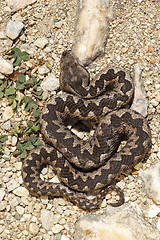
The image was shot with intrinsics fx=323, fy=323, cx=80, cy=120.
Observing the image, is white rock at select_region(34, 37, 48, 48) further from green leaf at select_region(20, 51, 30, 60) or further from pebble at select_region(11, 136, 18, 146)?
pebble at select_region(11, 136, 18, 146)

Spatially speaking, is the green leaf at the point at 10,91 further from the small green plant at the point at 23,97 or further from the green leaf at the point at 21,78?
the green leaf at the point at 21,78

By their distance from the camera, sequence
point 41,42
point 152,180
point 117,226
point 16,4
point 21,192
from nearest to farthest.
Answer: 1. point 117,226
2. point 152,180
3. point 21,192
4. point 41,42
5. point 16,4

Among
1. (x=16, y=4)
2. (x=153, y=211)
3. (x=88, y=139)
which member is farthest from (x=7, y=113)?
(x=153, y=211)

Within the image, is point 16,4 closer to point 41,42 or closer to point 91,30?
point 41,42

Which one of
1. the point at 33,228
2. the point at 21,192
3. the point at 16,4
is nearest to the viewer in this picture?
the point at 33,228

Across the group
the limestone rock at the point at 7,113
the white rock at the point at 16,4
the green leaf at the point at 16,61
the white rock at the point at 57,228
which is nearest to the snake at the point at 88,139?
the white rock at the point at 57,228

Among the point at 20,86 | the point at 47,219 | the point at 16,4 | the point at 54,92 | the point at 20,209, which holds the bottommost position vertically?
the point at 47,219

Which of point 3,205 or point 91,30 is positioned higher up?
point 91,30
